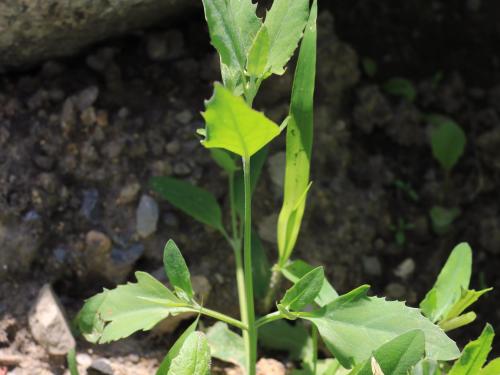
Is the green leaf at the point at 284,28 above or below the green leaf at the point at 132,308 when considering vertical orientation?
above

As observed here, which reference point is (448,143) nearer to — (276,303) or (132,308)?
(276,303)

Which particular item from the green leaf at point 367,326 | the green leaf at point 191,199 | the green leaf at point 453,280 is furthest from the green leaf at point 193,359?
the green leaf at point 453,280

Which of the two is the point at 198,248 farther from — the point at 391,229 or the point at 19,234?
the point at 391,229

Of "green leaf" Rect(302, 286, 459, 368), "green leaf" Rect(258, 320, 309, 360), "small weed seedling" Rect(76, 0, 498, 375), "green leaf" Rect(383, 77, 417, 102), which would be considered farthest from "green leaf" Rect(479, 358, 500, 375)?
"green leaf" Rect(383, 77, 417, 102)

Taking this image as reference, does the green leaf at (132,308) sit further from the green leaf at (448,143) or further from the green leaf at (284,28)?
the green leaf at (448,143)

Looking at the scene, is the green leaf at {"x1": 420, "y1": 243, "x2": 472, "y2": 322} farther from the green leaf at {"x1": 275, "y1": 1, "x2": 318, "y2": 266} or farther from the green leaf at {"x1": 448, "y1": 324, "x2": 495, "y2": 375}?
the green leaf at {"x1": 275, "y1": 1, "x2": 318, "y2": 266}

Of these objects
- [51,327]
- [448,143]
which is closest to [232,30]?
[51,327]
